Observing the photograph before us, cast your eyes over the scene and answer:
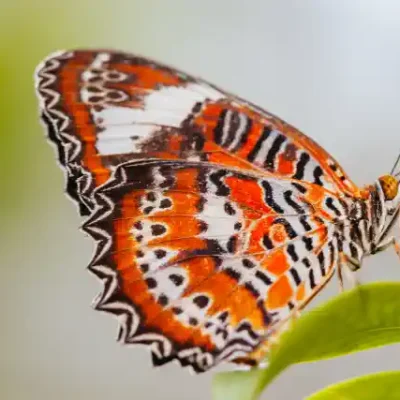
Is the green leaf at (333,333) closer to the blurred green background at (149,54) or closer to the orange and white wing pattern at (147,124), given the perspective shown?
the orange and white wing pattern at (147,124)

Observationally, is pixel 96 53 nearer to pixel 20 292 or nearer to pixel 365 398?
pixel 365 398

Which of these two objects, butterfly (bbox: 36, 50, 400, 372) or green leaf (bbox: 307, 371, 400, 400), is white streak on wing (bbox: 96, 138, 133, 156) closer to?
butterfly (bbox: 36, 50, 400, 372)

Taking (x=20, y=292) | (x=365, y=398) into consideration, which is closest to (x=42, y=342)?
(x=20, y=292)

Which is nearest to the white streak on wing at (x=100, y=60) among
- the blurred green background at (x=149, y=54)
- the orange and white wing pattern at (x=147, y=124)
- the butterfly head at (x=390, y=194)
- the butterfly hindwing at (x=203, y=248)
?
the orange and white wing pattern at (x=147, y=124)

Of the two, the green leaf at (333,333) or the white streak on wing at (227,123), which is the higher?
the white streak on wing at (227,123)

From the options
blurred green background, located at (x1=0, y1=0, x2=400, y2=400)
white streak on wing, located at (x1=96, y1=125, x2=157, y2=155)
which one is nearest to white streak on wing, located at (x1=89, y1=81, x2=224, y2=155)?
white streak on wing, located at (x1=96, y1=125, x2=157, y2=155)

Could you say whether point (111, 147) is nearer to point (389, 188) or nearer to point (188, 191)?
point (188, 191)
